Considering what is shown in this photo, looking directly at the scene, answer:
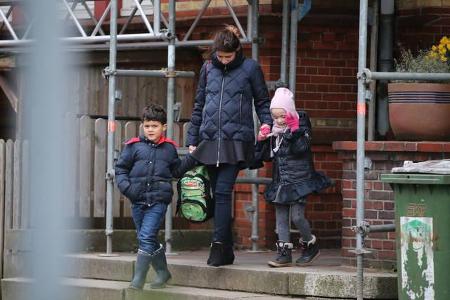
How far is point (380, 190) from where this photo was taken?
7109 mm

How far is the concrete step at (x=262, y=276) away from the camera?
6664 millimetres

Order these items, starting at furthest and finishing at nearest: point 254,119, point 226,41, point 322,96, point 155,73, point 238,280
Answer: point 322,96, point 254,119, point 155,73, point 238,280, point 226,41

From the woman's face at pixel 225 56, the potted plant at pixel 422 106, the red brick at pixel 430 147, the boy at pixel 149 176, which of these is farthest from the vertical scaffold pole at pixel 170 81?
the red brick at pixel 430 147

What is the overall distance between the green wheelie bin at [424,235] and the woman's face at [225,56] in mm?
1630

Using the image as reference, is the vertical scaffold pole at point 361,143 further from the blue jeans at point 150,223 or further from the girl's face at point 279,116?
the blue jeans at point 150,223

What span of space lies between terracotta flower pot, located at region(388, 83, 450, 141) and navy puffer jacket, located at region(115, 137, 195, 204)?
1558mm

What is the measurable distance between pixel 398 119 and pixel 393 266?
106 centimetres

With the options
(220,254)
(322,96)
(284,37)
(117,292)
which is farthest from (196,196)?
(322,96)

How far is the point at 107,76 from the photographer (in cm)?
847

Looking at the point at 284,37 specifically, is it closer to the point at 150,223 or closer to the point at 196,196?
the point at 196,196

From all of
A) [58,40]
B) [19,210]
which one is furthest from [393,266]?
[58,40]

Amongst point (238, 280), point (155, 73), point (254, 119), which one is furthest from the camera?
point (254, 119)

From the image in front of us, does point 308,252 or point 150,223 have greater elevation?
point 150,223

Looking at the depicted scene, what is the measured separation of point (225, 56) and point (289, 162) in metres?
0.87
